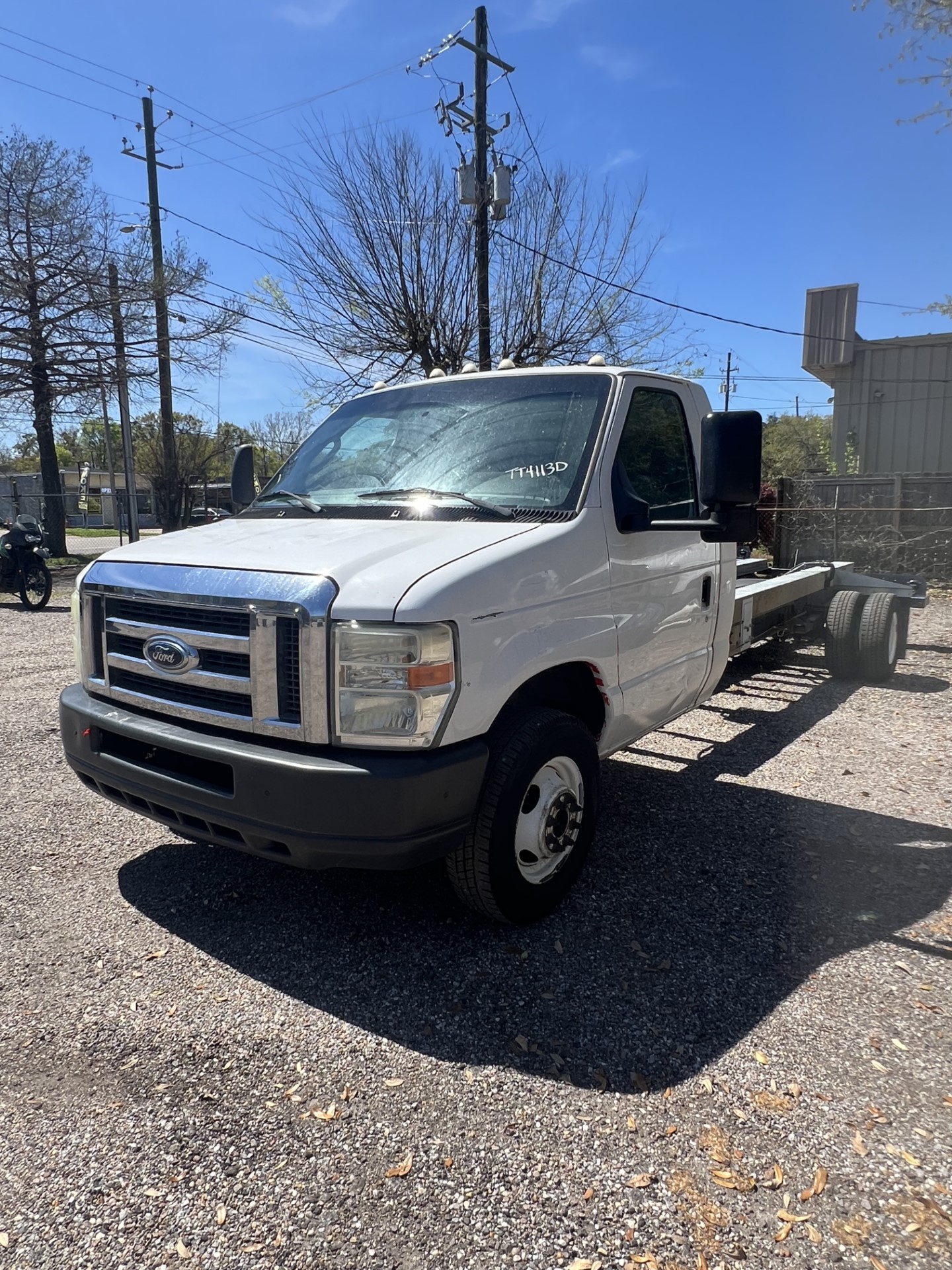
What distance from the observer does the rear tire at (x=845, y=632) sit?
24.4 ft

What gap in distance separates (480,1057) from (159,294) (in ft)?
70.7

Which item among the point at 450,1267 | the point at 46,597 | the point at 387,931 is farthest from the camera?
the point at 46,597

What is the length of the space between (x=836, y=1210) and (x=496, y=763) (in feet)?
5.02

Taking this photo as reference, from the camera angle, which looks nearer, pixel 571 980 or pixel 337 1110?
pixel 337 1110

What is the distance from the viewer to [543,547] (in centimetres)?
311

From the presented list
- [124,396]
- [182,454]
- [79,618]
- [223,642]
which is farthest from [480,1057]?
[182,454]

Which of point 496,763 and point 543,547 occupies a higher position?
point 543,547

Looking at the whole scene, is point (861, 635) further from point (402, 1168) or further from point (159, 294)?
point (159, 294)

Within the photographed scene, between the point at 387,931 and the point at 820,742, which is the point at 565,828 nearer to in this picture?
the point at 387,931

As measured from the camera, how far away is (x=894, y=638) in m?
7.77

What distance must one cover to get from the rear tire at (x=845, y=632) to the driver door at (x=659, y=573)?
11.2ft

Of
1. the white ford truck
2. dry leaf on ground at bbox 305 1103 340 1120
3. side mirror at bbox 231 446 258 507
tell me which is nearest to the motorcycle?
side mirror at bbox 231 446 258 507

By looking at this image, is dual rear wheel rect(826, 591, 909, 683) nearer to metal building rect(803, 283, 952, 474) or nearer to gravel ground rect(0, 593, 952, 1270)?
gravel ground rect(0, 593, 952, 1270)

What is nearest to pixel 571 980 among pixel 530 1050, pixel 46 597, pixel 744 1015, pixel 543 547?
pixel 530 1050
